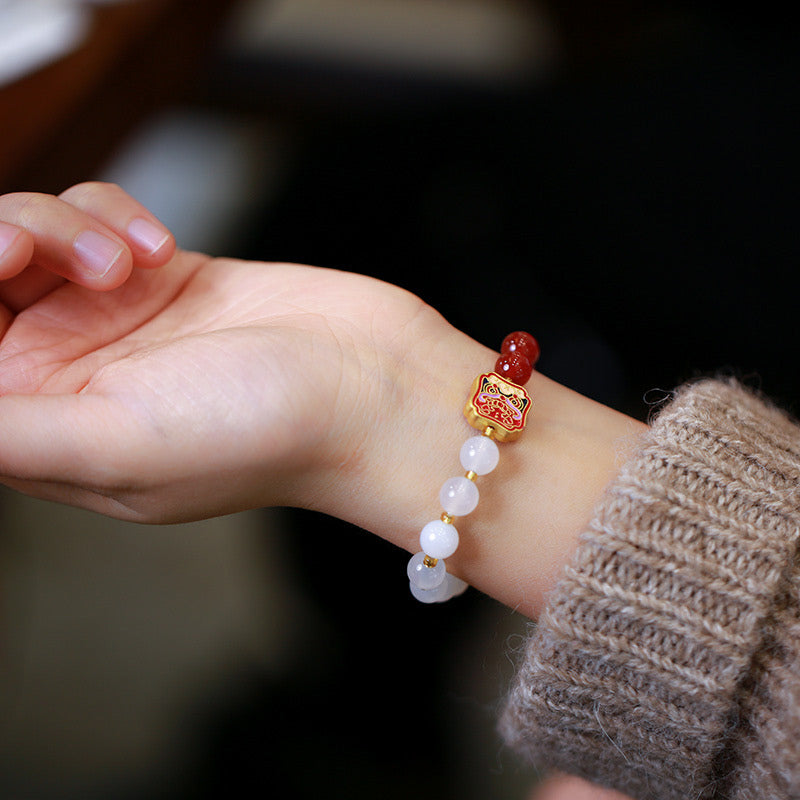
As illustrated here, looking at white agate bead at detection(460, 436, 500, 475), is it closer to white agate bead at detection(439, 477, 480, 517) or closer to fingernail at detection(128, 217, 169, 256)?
white agate bead at detection(439, 477, 480, 517)

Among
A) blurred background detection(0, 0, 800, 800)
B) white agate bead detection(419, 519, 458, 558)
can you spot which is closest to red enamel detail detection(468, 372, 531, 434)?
white agate bead detection(419, 519, 458, 558)

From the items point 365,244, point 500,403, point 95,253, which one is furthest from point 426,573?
point 365,244

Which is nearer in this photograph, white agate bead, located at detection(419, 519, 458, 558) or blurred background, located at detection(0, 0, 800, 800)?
white agate bead, located at detection(419, 519, 458, 558)

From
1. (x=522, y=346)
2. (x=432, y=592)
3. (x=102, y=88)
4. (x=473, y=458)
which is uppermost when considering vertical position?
(x=102, y=88)

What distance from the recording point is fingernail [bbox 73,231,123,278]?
2.22ft

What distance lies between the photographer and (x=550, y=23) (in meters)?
1.29

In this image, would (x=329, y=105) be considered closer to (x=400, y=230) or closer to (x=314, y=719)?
(x=400, y=230)

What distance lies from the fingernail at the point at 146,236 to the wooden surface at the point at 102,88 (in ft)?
1.11

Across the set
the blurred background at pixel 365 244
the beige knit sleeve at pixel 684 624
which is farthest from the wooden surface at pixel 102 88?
the beige knit sleeve at pixel 684 624

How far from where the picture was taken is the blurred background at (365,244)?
92 centimetres

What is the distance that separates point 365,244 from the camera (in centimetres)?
114

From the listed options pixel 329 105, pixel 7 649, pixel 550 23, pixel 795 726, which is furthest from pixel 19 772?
pixel 550 23

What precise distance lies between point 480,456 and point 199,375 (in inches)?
9.9

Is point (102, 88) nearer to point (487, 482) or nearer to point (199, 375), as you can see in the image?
point (199, 375)
